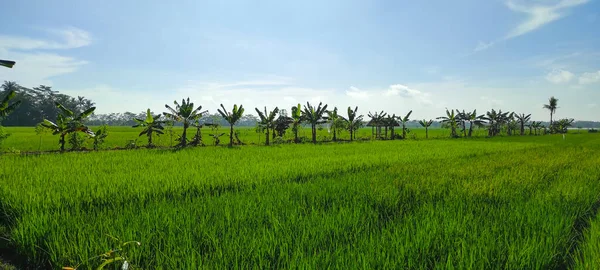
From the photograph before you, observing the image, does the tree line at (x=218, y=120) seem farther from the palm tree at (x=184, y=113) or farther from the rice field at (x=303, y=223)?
the rice field at (x=303, y=223)

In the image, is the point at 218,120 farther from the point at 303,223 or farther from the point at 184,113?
the point at 303,223

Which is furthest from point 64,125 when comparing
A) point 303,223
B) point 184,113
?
point 303,223

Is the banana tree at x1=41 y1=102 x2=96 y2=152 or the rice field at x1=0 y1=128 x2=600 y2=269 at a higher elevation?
the banana tree at x1=41 y1=102 x2=96 y2=152

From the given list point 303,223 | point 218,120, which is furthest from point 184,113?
point 303,223

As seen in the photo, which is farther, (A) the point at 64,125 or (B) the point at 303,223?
(A) the point at 64,125

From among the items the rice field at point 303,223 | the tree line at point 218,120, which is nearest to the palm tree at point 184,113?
the tree line at point 218,120

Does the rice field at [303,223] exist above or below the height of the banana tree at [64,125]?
below

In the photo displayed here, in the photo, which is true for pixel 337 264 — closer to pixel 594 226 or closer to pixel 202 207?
pixel 202 207

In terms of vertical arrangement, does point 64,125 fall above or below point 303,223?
above

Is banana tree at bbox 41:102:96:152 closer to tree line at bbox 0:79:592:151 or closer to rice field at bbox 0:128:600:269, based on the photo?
tree line at bbox 0:79:592:151

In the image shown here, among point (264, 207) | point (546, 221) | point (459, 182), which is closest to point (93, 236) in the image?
point (264, 207)

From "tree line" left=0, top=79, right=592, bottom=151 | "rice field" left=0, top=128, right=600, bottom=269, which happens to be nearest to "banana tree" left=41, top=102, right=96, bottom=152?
"tree line" left=0, top=79, right=592, bottom=151

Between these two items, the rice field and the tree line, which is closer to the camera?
the rice field

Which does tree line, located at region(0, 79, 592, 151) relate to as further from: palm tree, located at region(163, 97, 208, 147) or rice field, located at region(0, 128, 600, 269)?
rice field, located at region(0, 128, 600, 269)
